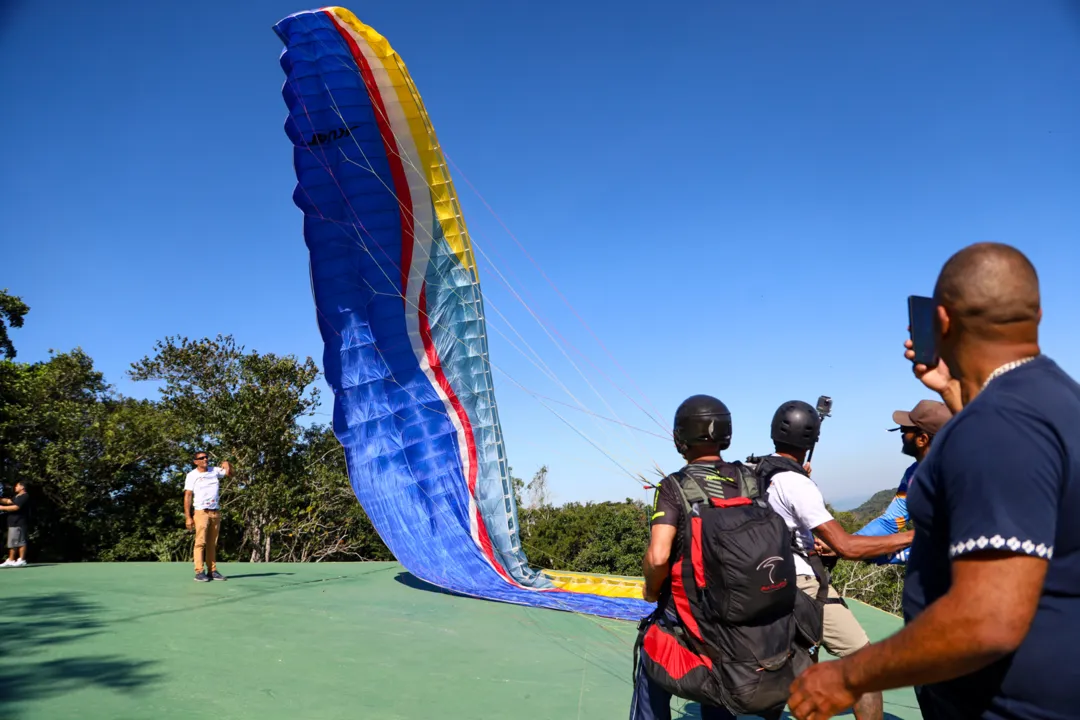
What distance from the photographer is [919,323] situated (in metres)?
1.78

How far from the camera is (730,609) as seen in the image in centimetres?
220

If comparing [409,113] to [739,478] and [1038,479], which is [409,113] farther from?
[1038,479]

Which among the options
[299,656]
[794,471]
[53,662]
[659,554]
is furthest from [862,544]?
[53,662]

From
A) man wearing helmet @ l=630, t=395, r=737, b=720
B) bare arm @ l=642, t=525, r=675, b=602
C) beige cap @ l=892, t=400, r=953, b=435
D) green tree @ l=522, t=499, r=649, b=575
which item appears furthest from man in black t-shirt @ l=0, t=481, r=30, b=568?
beige cap @ l=892, t=400, r=953, b=435

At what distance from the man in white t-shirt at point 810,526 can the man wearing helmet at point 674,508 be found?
252 millimetres

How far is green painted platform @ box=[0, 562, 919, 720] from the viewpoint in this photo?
149 inches

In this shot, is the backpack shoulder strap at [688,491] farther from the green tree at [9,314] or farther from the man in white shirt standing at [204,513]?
the green tree at [9,314]

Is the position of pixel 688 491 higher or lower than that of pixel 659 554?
higher

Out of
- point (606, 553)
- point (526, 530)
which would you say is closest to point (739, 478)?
point (606, 553)

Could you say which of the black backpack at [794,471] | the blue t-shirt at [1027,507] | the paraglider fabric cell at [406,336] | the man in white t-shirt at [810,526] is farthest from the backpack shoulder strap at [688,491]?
the paraglider fabric cell at [406,336]

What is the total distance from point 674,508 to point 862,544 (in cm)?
85

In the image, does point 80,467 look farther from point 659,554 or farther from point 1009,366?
point 1009,366

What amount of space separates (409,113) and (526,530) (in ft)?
35.7

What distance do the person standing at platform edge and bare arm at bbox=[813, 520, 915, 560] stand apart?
1.46 meters
